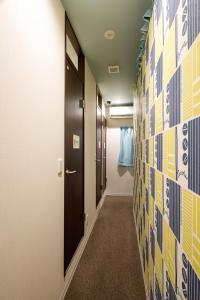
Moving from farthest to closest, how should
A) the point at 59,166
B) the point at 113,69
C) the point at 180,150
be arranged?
the point at 113,69
the point at 59,166
the point at 180,150

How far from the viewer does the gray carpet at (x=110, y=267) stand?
146cm

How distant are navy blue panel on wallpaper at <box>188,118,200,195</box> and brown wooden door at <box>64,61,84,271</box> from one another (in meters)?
1.17

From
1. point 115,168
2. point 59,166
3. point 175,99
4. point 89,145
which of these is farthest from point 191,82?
point 115,168

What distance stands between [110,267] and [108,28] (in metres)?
2.48

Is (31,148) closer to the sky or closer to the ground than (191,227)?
closer to the sky

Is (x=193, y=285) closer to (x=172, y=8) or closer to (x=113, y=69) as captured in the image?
(x=172, y=8)

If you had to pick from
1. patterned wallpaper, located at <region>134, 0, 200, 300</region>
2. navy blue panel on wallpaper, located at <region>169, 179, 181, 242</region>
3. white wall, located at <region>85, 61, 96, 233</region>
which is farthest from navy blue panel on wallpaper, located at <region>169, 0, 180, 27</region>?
white wall, located at <region>85, 61, 96, 233</region>

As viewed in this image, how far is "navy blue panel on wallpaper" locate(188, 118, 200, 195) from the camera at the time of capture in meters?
0.49

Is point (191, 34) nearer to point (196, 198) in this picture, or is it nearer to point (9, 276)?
point (196, 198)

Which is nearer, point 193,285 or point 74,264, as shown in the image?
point 193,285

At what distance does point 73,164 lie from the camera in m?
1.77

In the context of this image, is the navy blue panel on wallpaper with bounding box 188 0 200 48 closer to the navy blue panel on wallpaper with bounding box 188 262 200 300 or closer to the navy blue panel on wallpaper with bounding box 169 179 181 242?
the navy blue panel on wallpaper with bounding box 169 179 181 242

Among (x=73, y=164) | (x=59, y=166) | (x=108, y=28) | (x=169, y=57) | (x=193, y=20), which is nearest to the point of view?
(x=193, y=20)

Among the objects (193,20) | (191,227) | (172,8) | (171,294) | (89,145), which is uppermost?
(172,8)
